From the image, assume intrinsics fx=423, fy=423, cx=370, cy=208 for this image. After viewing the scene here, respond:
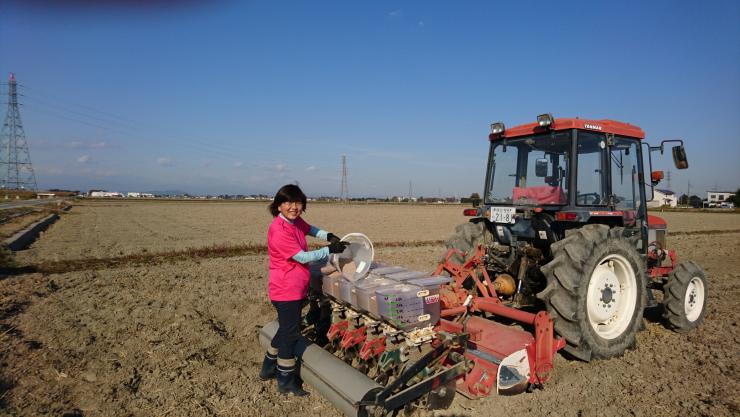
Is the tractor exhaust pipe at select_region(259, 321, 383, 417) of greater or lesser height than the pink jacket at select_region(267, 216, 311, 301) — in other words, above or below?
below

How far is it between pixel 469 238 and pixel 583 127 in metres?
1.88

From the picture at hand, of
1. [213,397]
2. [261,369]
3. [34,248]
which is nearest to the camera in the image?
[213,397]

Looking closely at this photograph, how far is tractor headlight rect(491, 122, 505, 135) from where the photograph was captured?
5598 millimetres

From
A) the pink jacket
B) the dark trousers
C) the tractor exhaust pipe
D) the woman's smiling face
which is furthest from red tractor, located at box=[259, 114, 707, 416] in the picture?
the woman's smiling face

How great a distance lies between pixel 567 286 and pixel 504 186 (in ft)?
6.64

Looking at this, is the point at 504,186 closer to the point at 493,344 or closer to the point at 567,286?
the point at 567,286

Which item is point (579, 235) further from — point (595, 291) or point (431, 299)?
point (431, 299)

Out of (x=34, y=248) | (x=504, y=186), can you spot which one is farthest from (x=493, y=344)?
(x=34, y=248)

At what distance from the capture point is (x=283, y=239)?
363 centimetres

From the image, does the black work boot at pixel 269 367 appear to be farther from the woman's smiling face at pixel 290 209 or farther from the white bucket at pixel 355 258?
the woman's smiling face at pixel 290 209

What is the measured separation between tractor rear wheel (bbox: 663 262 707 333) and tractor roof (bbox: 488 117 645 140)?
1840 mm

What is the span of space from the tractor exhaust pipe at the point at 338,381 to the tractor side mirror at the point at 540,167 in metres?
3.46

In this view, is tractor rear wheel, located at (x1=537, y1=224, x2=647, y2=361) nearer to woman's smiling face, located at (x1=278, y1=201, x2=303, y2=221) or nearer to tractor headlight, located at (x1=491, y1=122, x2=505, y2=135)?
tractor headlight, located at (x1=491, y1=122, x2=505, y2=135)

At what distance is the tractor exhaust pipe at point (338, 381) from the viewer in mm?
3131
